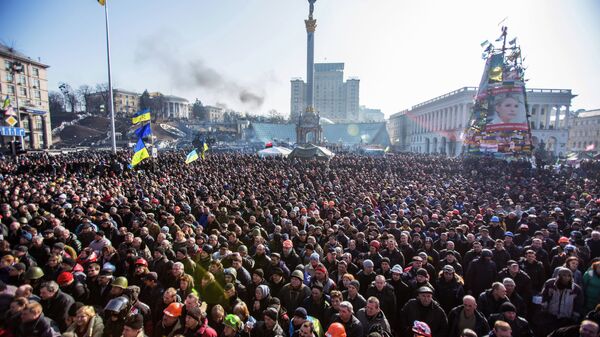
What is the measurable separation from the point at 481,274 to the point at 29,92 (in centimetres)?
6760

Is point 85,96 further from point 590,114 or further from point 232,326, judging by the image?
point 590,114

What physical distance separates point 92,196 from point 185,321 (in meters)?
10.1

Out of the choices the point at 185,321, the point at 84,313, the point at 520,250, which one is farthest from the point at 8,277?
the point at 520,250

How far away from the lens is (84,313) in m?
3.80

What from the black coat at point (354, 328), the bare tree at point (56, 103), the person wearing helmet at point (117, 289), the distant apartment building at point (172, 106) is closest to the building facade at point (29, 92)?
the bare tree at point (56, 103)

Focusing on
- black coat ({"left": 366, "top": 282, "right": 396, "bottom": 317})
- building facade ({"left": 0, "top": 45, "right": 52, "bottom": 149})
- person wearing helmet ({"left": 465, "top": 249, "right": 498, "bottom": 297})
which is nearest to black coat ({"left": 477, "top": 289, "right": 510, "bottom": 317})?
person wearing helmet ({"left": 465, "top": 249, "right": 498, "bottom": 297})

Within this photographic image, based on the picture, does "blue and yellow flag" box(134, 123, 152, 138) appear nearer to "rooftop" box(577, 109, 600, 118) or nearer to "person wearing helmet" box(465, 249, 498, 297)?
"person wearing helmet" box(465, 249, 498, 297)

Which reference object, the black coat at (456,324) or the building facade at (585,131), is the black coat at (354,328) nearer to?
the black coat at (456,324)

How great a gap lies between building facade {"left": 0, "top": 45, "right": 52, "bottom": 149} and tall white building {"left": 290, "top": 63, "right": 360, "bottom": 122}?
10362cm

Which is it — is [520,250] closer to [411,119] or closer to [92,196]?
[92,196]

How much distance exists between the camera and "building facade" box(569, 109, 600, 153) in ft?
246

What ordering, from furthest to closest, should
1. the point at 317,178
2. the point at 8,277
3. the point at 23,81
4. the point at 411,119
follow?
the point at 411,119 < the point at 23,81 < the point at 317,178 < the point at 8,277

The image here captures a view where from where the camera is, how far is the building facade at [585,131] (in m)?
75.1

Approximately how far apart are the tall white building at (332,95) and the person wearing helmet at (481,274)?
146 metres
